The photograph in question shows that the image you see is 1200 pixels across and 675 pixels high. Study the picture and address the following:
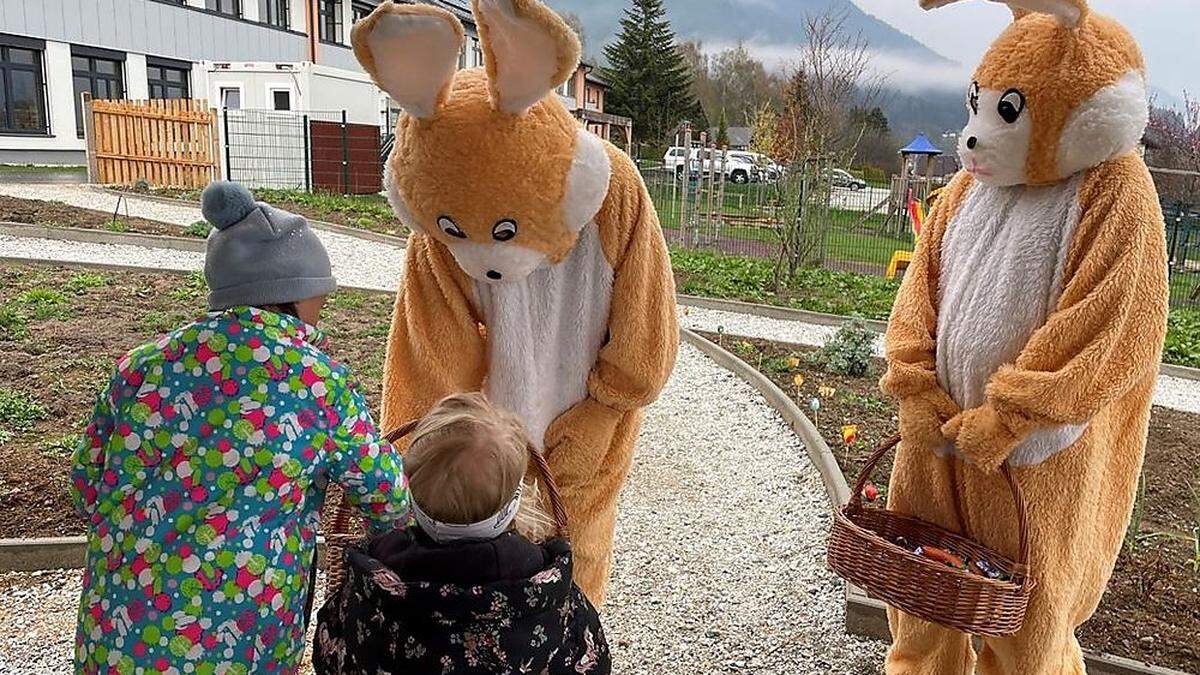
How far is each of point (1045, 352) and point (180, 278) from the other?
24.7 feet

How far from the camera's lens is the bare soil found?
10406 mm

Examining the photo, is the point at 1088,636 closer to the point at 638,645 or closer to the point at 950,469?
the point at 950,469

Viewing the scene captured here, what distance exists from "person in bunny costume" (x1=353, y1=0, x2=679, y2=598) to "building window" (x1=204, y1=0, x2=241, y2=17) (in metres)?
25.0

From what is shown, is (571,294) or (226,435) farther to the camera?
(571,294)

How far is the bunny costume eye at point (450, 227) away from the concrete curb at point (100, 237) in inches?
335

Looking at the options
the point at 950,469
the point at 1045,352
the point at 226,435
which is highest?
the point at 1045,352

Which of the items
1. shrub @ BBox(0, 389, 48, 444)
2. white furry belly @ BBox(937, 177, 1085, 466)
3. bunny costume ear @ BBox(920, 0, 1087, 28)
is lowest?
shrub @ BBox(0, 389, 48, 444)

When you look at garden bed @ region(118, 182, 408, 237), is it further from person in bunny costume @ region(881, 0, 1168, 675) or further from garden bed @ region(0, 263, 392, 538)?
person in bunny costume @ region(881, 0, 1168, 675)

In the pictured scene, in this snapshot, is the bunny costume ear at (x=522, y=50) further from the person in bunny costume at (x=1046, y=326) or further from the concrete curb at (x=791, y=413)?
the concrete curb at (x=791, y=413)

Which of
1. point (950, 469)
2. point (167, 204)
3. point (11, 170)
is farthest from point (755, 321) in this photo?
point (11, 170)

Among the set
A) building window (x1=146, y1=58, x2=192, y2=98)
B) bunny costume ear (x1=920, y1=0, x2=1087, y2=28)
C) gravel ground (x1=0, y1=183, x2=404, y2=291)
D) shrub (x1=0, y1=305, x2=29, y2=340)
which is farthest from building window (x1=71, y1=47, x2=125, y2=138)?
bunny costume ear (x1=920, y1=0, x2=1087, y2=28)

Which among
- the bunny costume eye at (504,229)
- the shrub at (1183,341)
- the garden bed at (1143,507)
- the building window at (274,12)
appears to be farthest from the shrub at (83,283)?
the building window at (274,12)

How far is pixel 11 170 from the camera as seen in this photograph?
55.9 ft

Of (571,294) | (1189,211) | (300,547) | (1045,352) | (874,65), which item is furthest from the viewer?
(874,65)
